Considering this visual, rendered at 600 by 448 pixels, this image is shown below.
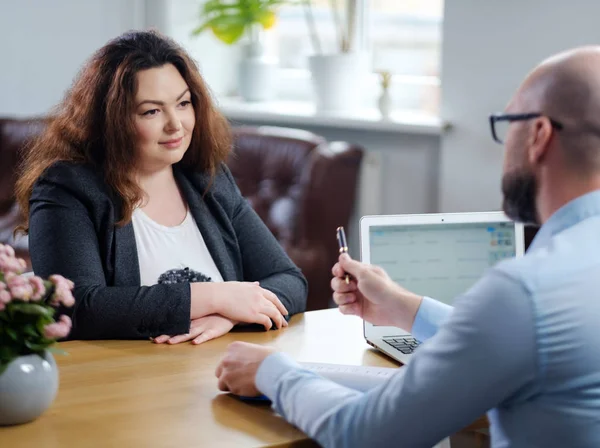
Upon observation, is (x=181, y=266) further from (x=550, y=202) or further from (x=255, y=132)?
(x=255, y=132)

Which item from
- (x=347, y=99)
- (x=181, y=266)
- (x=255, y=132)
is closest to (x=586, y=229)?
(x=181, y=266)

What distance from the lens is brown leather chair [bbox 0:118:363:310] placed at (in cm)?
370

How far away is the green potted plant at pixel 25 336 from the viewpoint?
4.46ft

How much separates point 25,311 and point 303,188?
2.45 meters

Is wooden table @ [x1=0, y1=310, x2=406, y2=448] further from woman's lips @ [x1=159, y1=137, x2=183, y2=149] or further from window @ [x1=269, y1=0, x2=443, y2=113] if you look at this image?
window @ [x1=269, y1=0, x2=443, y2=113]

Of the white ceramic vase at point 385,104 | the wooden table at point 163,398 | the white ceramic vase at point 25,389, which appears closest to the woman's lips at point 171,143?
the wooden table at point 163,398

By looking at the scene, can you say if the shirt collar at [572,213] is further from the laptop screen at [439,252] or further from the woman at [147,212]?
the woman at [147,212]

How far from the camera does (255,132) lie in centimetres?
396

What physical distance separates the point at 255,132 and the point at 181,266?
1.87 m

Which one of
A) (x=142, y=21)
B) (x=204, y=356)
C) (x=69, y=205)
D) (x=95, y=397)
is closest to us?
(x=95, y=397)

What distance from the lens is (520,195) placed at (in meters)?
1.29

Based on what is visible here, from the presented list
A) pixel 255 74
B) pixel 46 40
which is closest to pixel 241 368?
pixel 255 74

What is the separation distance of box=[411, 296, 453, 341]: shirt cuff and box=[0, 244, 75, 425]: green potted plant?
618mm

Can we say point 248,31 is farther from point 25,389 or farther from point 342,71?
point 25,389
